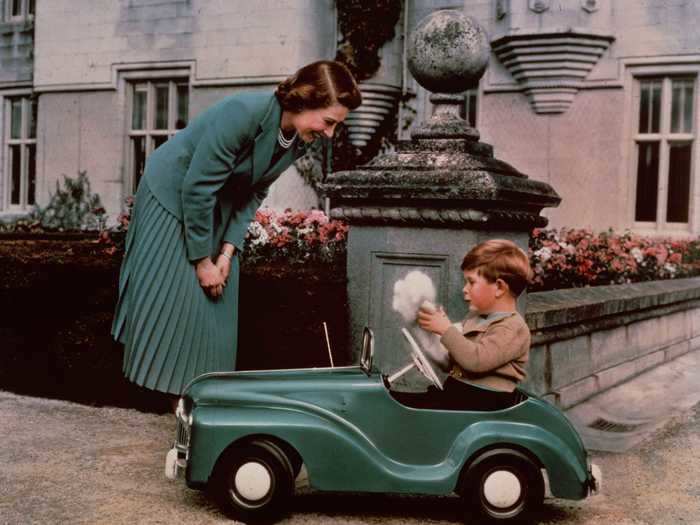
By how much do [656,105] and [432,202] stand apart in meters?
8.75

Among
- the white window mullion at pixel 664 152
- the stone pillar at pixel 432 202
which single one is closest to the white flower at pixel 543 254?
the stone pillar at pixel 432 202

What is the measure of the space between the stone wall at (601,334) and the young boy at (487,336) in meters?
1.52

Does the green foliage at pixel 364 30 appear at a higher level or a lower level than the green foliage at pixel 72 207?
higher

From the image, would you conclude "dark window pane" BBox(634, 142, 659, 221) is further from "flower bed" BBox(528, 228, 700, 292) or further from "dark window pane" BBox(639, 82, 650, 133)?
"flower bed" BBox(528, 228, 700, 292)

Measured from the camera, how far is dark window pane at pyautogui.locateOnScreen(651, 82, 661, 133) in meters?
11.8

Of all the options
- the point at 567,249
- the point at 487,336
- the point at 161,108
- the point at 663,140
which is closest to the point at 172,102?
the point at 161,108

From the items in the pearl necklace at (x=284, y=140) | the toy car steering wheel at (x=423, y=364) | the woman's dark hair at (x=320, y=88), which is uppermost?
the woman's dark hair at (x=320, y=88)

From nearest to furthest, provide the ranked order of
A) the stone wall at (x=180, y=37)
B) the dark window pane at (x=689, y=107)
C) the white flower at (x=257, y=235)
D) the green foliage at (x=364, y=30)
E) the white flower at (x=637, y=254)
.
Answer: the white flower at (x=257, y=235), the white flower at (x=637, y=254), the dark window pane at (x=689, y=107), the stone wall at (x=180, y=37), the green foliage at (x=364, y=30)

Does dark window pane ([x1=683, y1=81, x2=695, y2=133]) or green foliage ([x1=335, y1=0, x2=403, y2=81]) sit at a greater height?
green foliage ([x1=335, y1=0, x2=403, y2=81])

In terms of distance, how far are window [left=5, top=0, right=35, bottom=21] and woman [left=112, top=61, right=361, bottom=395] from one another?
12.9 m

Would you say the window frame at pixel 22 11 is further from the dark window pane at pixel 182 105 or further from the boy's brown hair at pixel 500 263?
the boy's brown hair at pixel 500 263

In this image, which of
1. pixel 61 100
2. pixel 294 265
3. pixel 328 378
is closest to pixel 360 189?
pixel 328 378

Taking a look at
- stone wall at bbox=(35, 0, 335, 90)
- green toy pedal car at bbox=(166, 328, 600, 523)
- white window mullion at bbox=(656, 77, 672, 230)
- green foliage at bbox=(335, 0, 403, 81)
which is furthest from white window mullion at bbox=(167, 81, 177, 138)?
green toy pedal car at bbox=(166, 328, 600, 523)

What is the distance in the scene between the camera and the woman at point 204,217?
3273 millimetres
